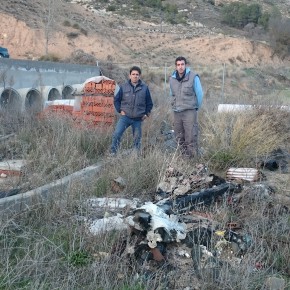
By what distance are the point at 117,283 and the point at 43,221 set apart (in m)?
1.28

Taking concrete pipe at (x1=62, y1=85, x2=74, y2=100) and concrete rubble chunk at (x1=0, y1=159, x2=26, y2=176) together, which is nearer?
concrete rubble chunk at (x1=0, y1=159, x2=26, y2=176)

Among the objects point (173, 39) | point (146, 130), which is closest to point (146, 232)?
point (146, 130)

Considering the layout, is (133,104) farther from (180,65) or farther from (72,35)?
(72,35)

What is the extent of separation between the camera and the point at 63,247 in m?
4.60

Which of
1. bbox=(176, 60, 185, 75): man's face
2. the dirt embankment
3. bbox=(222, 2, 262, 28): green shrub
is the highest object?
bbox=(222, 2, 262, 28): green shrub

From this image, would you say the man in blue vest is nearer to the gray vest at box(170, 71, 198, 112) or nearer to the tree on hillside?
the gray vest at box(170, 71, 198, 112)

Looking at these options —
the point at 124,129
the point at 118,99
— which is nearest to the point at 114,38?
the point at 118,99

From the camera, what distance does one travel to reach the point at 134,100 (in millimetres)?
8836

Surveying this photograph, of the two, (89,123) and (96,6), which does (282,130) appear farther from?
(96,6)

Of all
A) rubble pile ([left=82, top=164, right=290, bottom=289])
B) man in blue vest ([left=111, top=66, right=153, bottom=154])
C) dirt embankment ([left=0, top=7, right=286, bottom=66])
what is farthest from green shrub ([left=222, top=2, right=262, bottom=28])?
rubble pile ([left=82, top=164, right=290, bottom=289])

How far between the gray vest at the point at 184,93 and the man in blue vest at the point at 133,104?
19.6 inches

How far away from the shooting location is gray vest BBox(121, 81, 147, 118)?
29.0ft

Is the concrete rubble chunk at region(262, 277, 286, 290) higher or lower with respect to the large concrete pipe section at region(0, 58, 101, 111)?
lower

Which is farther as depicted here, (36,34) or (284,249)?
(36,34)
